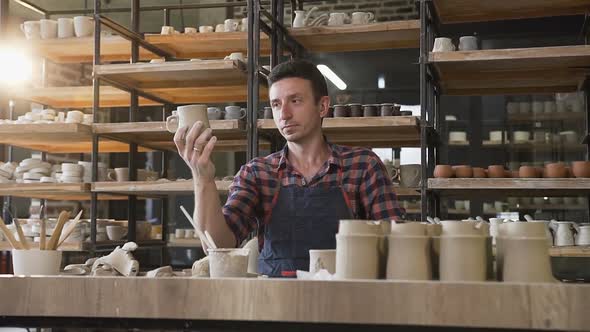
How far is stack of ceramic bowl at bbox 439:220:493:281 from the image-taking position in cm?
124

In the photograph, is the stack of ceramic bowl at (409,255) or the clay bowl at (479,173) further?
the clay bowl at (479,173)

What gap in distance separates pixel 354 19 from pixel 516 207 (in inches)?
110

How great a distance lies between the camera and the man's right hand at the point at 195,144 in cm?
172

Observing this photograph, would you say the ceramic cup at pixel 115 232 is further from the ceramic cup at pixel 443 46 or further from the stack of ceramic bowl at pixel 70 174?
the ceramic cup at pixel 443 46

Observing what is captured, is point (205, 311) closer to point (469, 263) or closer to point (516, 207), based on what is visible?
point (469, 263)

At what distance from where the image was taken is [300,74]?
234 cm

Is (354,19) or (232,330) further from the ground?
(354,19)

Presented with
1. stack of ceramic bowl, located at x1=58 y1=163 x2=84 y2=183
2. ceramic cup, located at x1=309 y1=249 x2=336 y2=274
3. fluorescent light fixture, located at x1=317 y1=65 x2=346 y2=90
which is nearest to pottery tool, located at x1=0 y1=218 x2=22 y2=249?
ceramic cup, located at x1=309 y1=249 x2=336 y2=274

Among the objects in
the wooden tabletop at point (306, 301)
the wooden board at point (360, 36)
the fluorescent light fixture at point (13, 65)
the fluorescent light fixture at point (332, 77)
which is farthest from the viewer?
the fluorescent light fixture at point (332, 77)

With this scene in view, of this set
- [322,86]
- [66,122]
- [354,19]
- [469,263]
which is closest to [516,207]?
[354,19]

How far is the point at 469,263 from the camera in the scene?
1.24 m

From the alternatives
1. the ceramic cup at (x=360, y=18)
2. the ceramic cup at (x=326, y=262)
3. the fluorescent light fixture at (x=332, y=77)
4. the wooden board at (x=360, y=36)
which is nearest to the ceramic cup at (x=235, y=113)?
the wooden board at (x=360, y=36)

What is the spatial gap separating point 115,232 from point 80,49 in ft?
4.72

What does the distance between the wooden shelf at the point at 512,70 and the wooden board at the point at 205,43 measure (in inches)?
53.2
